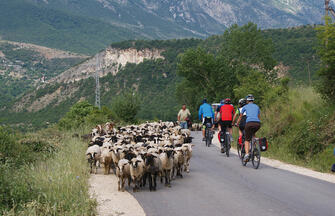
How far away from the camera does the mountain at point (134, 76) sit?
87.1 meters

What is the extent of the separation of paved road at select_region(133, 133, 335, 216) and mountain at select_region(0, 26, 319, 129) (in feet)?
206

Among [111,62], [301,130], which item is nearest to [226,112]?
[301,130]

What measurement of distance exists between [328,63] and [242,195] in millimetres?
10022

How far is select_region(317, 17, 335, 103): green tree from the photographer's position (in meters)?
17.0

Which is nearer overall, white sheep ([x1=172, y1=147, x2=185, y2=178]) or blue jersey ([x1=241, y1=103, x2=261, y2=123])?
white sheep ([x1=172, y1=147, x2=185, y2=178])

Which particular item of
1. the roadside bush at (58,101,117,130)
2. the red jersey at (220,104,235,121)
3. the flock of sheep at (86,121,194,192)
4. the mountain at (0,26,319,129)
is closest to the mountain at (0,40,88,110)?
the mountain at (0,26,319,129)

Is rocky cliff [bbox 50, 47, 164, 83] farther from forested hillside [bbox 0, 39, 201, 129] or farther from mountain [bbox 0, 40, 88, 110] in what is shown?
mountain [bbox 0, 40, 88, 110]

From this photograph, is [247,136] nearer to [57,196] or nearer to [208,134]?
[57,196]

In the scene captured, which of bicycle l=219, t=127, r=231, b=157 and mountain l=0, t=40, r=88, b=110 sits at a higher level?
mountain l=0, t=40, r=88, b=110

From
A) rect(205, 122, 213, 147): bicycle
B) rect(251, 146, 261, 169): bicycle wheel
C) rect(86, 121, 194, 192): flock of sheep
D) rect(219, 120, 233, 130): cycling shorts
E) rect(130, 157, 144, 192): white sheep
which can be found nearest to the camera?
rect(130, 157, 144, 192): white sheep

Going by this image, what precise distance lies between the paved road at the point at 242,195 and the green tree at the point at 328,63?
570 cm

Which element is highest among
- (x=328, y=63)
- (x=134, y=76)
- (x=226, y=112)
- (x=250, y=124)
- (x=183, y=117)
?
(x=134, y=76)

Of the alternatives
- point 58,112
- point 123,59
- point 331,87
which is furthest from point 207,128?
point 123,59

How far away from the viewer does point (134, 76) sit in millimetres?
123500
